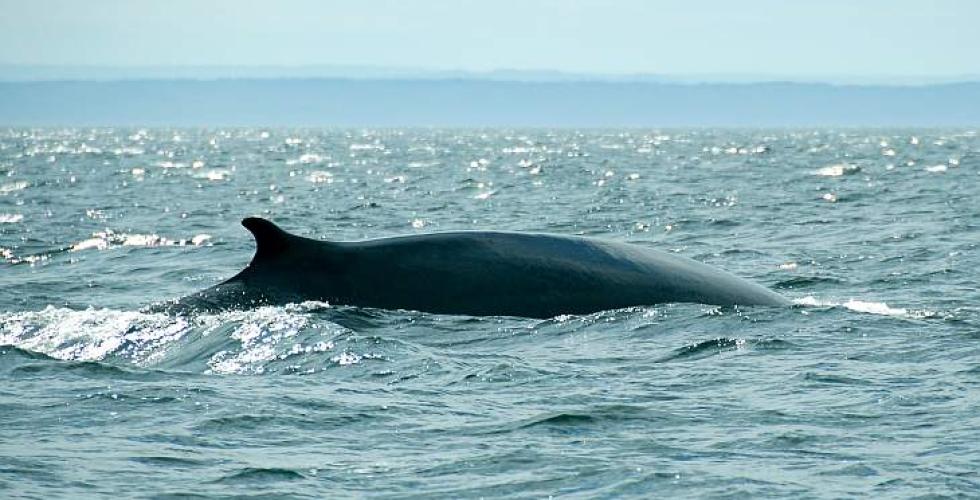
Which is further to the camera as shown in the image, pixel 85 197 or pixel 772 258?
pixel 85 197

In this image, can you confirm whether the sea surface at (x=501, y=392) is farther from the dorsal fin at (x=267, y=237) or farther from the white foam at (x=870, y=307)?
the dorsal fin at (x=267, y=237)

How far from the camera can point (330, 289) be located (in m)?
12.6

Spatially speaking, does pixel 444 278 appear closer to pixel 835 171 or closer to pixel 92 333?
pixel 92 333

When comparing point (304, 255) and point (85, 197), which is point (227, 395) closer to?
point (304, 255)

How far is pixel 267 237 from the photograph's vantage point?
12273 mm

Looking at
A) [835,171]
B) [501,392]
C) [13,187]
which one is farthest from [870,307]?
[835,171]

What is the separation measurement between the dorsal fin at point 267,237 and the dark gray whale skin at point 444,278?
0.03 ft

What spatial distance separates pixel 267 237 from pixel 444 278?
1.39 metres

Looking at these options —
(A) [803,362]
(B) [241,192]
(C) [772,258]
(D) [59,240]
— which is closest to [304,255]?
(A) [803,362]

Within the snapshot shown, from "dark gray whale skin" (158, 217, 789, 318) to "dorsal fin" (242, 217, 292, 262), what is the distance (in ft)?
0.03

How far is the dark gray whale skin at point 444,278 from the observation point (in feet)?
41.1

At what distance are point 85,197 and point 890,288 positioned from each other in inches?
1089

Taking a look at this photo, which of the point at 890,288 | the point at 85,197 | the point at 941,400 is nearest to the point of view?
the point at 941,400

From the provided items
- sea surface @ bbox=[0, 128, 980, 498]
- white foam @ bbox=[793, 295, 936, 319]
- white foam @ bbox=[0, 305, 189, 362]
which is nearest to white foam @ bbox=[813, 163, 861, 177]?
sea surface @ bbox=[0, 128, 980, 498]
